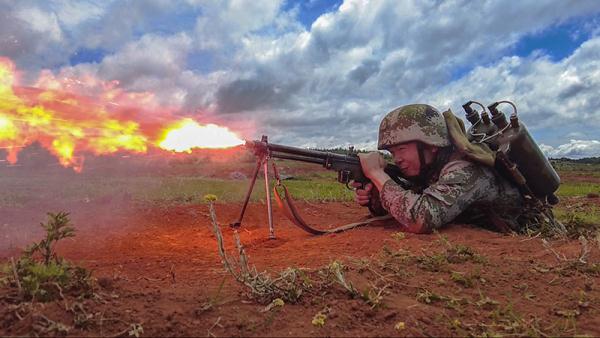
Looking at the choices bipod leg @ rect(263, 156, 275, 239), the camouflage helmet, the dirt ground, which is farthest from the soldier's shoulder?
bipod leg @ rect(263, 156, 275, 239)

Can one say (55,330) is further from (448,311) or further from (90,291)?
(448,311)

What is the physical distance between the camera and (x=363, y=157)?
642 centimetres

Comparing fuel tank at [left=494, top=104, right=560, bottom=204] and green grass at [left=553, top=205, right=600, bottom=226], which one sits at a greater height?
fuel tank at [left=494, top=104, right=560, bottom=204]

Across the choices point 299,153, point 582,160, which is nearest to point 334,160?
point 299,153

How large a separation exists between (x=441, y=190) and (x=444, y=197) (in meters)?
0.11

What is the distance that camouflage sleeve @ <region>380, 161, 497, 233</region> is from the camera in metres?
Answer: 5.44

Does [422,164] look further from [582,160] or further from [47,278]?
[582,160]

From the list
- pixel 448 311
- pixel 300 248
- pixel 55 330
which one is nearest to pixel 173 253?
pixel 300 248

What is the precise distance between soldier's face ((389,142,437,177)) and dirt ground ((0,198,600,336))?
1.01 m

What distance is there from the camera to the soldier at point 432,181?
217 inches

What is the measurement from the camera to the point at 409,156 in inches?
240

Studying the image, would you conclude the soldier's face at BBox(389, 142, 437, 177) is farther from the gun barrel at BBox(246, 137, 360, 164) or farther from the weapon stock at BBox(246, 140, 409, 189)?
the gun barrel at BBox(246, 137, 360, 164)

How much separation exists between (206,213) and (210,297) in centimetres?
579

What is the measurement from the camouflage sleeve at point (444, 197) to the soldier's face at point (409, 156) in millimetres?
345
